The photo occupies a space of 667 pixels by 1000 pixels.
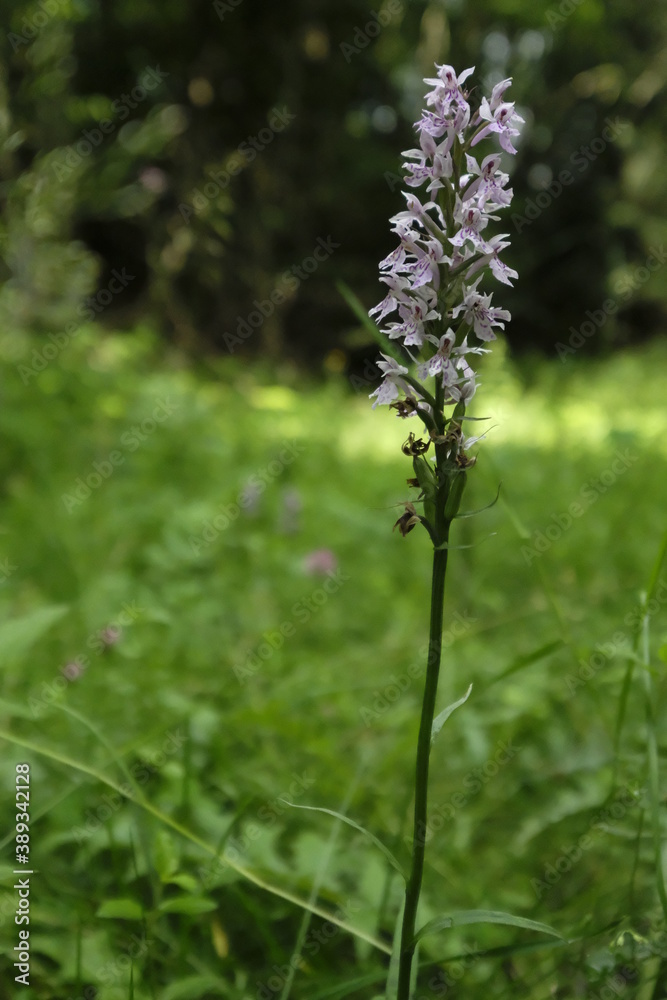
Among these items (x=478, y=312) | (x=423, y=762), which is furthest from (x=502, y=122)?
(x=423, y=762)

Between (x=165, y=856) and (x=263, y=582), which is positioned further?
(x=263, y=582)

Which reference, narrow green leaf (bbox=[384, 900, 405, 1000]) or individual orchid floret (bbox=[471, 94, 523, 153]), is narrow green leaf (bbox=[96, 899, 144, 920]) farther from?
Answer: individual orchid floret (bbox=[471, 94, 523, 153])

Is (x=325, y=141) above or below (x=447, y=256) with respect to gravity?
above

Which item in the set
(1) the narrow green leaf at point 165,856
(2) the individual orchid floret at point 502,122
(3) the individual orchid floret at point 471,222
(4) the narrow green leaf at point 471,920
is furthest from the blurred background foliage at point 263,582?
(2) the individual orchid floret at point 502,122

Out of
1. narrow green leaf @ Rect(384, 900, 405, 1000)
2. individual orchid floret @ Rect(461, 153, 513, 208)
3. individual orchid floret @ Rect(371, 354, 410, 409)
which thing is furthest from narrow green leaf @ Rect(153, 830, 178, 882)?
individual orchid floret @ Rect(461, 153, 513, 208)

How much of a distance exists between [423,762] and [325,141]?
10215mm

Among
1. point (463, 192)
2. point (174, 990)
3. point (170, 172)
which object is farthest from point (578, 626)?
point (170, 172)

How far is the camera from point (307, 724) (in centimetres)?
196

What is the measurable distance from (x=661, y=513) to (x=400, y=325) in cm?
304

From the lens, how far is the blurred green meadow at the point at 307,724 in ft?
4.26

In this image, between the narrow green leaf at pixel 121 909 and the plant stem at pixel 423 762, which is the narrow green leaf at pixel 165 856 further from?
the plant stem at pixel 423 762

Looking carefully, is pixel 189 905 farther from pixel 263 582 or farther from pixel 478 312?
pixel 263 582

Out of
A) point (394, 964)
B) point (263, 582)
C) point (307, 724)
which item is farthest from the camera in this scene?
point (263, 582)

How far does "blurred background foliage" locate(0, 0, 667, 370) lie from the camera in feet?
29.7
